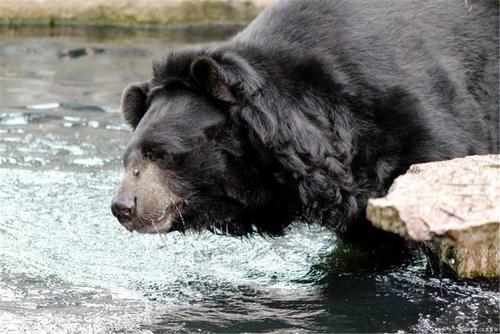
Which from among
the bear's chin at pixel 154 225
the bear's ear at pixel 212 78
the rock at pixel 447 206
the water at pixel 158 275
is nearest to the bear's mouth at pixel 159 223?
the bear's chin at pixel 154 225

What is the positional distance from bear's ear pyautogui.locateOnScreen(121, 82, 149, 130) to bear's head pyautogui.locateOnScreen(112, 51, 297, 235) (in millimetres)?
96

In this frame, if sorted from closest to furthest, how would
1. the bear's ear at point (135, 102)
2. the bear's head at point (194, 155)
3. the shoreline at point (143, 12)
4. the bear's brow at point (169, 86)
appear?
1. the bear's head at point (194, 155)
2. the bear's brow at point (169, 86)
3. the bear's ear at point (135, 102)
4. the shoreline at point (143, 12)

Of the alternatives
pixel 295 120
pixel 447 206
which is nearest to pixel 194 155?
pixel 295 120

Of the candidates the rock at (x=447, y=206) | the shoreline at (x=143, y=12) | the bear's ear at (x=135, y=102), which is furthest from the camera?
the shoreline at (x=143, y=12)

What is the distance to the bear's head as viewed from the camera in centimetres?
411

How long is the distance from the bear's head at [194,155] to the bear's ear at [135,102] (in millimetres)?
96

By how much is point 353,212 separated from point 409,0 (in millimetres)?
1209

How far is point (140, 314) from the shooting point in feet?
13.5

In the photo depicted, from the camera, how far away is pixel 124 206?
405 cm

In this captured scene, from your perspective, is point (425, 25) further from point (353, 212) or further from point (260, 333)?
point (260, 333)

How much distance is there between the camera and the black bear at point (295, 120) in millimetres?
4145

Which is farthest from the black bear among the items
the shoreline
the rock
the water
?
the shoreline

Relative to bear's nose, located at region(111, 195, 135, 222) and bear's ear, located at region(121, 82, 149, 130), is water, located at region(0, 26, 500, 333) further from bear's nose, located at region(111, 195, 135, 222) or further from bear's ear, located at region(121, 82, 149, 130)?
bear's ear, located at region(121, 82, 149, 130)

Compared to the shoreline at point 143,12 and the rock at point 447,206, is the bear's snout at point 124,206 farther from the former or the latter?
the shoreline at point 143,12
